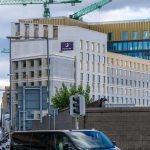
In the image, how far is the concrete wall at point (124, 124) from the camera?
41.5 meters

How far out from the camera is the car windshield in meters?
22.9

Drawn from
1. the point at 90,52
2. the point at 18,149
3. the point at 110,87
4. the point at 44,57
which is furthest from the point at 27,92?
the point at 110,87

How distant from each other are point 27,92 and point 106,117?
4690 millimetres

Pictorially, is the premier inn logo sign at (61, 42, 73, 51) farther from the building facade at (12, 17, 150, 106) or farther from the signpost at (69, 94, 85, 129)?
the signpost at (69, 94, 85, 129)

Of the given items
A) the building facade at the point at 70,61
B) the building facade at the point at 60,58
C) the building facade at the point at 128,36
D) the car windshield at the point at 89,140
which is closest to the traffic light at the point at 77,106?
the car windshield at the point at 89,140

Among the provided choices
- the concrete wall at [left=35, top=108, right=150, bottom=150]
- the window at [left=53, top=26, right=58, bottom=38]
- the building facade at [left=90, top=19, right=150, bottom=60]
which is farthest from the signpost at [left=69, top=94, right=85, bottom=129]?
the building facade at [left=90, top=19, right=150, bottom=60]

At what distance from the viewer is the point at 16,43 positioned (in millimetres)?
161875

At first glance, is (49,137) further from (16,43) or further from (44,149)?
(16,43)

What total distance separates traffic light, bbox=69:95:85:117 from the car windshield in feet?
16.9

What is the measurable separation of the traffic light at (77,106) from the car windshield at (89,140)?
5.16 m

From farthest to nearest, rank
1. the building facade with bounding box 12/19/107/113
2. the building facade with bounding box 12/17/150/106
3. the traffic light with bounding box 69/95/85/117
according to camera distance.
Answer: the building facade with bounding box 12/17/150/106, the building facade with bounding box 12/19/107/113, the traffic light with bounding box 69/95/85/117

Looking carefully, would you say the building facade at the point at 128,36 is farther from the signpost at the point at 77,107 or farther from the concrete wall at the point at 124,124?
the signpost at the point at 77,107

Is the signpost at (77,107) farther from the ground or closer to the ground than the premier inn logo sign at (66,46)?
closer to the ground

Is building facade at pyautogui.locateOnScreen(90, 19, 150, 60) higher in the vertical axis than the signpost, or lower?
higher
